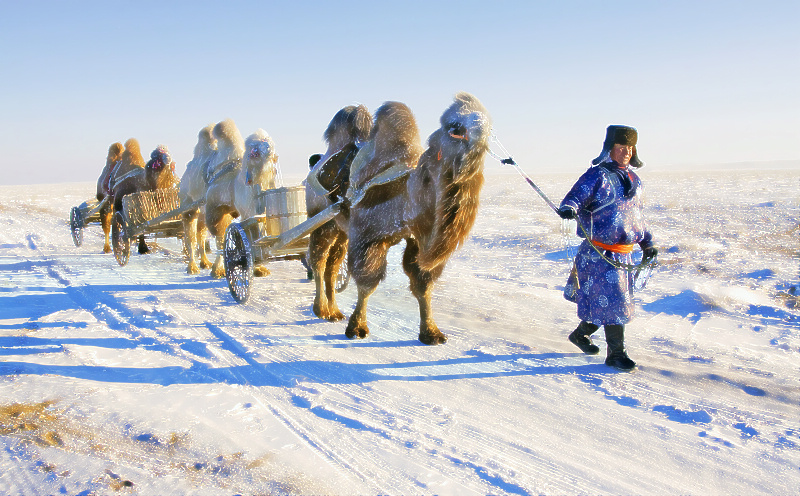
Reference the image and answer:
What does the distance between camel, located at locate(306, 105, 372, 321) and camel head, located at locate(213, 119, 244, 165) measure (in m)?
2.83

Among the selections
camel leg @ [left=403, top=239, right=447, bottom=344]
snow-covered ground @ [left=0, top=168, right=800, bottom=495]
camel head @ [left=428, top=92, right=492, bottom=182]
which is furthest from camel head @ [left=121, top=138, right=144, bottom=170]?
camel head @ [left=428, top=92, right=492, bottom=182]

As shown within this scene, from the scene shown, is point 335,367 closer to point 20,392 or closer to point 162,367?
point 162,367

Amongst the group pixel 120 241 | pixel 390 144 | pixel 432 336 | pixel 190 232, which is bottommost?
pixel 432 336

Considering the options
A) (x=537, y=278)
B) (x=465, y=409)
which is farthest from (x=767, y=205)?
(x=465, y=409)

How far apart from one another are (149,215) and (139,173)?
1933 millimetres

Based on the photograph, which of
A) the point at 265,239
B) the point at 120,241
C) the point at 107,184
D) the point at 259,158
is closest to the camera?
the point at 265,239

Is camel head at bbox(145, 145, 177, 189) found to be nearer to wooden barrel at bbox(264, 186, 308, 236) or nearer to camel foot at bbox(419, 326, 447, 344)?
wooden barrel at bbox(264, 186, 308, 236)

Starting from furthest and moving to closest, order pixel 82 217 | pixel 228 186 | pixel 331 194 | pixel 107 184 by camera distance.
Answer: pixel 82 217
pixel 107 184
pixel 228 186
pixel 331 194

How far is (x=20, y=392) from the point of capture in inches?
168

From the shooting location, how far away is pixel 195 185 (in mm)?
9773

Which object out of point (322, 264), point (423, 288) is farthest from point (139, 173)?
point (423, 288)

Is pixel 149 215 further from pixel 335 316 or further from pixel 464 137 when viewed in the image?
pixel 464 137

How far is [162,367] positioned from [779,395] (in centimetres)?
500

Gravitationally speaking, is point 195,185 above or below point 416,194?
above
